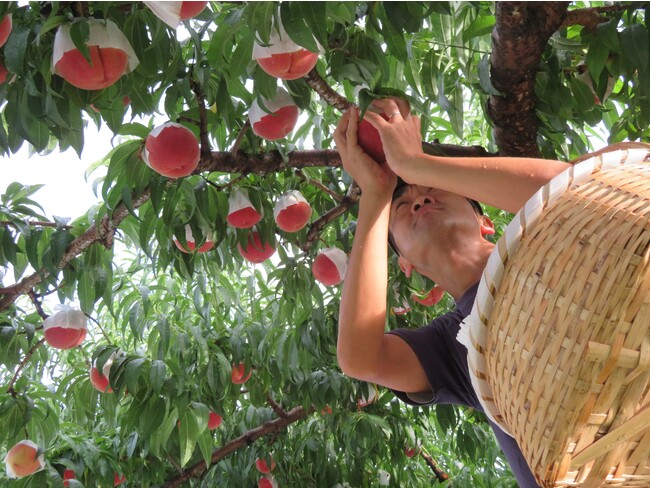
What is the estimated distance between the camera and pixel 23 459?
7.32 ft

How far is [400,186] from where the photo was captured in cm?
129

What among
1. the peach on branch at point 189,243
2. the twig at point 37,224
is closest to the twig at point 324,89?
the peach on branch at point 189,243

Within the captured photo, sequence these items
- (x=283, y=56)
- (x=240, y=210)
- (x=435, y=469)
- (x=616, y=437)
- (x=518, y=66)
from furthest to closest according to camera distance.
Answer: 1. (x=435, y=469)
2. (x=240, y=210)
3. (x=518, y=66)
4. (x=283, y=56)
5. (x=616, y=437)

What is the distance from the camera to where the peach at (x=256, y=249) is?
74.4 inches

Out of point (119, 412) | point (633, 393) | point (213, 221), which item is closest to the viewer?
point (633, 393)

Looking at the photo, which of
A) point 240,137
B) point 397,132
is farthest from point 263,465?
point 397,132

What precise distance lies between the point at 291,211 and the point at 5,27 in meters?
0.78

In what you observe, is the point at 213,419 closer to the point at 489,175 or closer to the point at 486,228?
the point at 486,228

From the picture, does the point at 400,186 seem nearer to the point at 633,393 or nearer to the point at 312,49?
the point at 312,49

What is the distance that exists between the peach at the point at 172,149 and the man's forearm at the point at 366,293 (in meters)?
0.36

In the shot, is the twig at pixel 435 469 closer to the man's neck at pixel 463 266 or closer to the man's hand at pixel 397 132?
the man's neck at pixel 463 266

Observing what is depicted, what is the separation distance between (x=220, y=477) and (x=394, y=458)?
0.71 metres

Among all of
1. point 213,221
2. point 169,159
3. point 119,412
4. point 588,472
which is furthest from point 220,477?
point 588,472

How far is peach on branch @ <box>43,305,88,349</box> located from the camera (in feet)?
6.39
